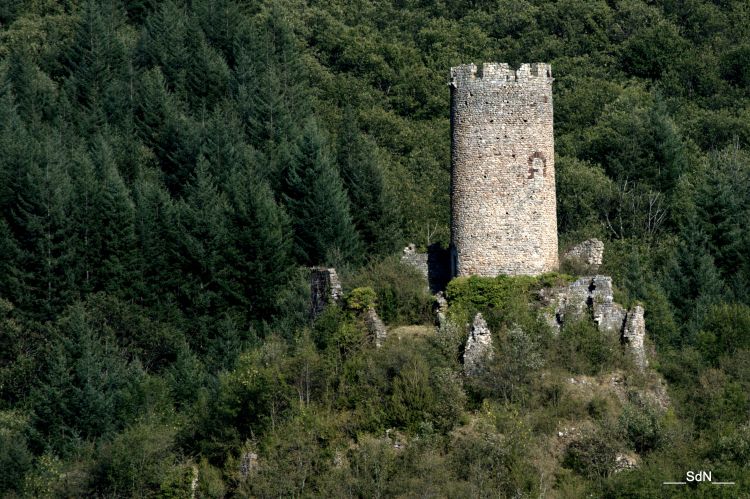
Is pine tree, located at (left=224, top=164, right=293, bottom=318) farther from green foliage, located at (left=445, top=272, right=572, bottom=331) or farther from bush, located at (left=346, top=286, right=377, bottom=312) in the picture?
green foliage, located at (left=445, top=272, right=572, bottom=331)

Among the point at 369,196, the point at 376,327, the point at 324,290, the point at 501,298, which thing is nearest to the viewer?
the point at 501,298

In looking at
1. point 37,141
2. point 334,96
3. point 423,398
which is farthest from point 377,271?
point 334,96

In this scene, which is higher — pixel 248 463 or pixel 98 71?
pixel 98 71

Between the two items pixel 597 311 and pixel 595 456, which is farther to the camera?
pixel 597 311

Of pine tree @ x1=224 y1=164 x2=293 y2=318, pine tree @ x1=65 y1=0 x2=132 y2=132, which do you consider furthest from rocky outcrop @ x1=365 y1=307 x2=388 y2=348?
pine tree @ x1=65 y1=0 x2=132 y2=132

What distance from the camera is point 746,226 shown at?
218 ft

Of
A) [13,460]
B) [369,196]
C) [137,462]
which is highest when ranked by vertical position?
[369,196]

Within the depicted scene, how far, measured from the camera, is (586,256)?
45.1 m

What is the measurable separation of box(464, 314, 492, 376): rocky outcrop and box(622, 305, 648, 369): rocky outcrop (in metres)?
3.12

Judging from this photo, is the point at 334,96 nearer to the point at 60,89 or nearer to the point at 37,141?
the point at 60,89

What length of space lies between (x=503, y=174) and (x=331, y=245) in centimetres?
2244

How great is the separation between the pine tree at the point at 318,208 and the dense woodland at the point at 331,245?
0.12 metres

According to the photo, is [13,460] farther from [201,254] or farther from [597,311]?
[597,311]

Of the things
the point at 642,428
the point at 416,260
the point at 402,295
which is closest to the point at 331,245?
the point at 416,260
